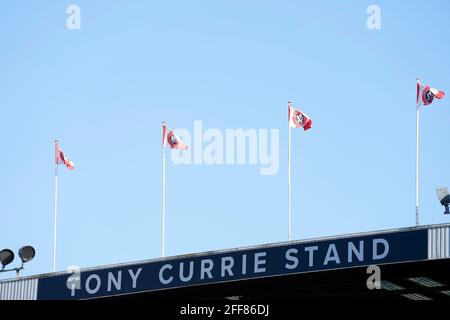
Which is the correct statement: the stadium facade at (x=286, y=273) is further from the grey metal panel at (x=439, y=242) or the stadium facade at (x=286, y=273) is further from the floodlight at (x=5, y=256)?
the floodlight at (x=5, y=256)

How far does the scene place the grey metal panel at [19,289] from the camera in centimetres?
3775

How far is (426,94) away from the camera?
40.6 meters

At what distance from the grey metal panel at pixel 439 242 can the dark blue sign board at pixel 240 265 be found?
0.23 meters

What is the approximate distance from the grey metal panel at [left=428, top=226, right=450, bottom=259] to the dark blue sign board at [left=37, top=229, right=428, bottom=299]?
0.23 m

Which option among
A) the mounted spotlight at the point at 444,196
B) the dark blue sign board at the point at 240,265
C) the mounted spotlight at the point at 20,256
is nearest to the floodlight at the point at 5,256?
the mounted spotlight at the point at 20,256

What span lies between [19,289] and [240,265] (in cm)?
947

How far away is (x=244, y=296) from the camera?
3797 centimetres

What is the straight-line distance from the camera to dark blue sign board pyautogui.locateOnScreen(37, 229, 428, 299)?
1205 inches

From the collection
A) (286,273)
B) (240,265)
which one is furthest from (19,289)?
(286,273)

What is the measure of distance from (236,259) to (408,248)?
639 centimetres
